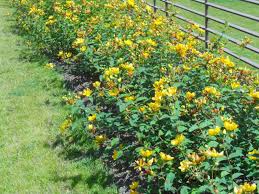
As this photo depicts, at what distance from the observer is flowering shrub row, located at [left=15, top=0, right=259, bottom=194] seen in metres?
2.91

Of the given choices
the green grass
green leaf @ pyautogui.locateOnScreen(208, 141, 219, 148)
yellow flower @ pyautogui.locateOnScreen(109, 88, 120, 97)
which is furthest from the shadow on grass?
green leaf @ pyautogui.locateOnScreen(208, 141, 219, 148)

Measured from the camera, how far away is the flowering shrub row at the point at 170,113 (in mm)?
2906

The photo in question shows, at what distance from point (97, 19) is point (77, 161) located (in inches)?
100

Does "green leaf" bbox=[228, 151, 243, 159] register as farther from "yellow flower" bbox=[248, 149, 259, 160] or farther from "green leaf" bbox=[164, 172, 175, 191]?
"green leaf" bbox=[164, 172, 175, 191]

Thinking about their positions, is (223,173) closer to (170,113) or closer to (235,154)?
(235,154)

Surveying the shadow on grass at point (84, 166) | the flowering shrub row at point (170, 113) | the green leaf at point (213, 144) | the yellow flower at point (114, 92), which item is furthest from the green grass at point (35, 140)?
the green leaf at point (213, 144)

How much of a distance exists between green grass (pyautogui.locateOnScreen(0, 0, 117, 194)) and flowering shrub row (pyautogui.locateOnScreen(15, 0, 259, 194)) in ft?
1.04

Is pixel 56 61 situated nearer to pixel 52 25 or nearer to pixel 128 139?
pixel 52 25

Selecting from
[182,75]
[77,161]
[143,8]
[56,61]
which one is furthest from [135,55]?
[56,61]

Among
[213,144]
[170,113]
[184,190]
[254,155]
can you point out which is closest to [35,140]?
[170,113]

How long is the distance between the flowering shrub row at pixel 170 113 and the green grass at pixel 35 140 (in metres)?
0.32

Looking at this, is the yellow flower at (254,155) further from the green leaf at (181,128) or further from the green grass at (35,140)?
the green grass at (35,140)

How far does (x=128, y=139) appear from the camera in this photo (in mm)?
4242

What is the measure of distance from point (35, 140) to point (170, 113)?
220cm
